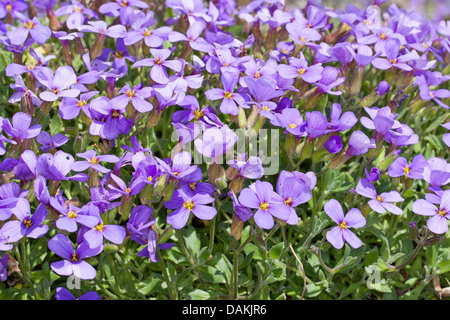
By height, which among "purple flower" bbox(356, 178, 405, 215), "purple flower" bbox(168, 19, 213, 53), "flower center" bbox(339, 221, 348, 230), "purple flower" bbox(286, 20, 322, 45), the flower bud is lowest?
the flower bud

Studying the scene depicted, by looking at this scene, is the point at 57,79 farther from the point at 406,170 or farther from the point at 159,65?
the point at 406,170

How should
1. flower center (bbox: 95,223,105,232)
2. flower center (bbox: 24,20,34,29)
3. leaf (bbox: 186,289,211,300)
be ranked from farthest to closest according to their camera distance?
flower center (bbox: 24,20,34,29)
leaf (bbox: 186,289,211,300)
flower center (bbox: 95,223,105,232)

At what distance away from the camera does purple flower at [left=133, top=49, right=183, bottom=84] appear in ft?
8.04

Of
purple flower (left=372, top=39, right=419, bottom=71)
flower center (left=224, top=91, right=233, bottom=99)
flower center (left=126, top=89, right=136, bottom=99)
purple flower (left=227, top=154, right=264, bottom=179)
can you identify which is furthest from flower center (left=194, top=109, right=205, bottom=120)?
purple flower (left=372, top=39, right=419, bottom=71)

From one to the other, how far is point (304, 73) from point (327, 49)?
355 millimetres

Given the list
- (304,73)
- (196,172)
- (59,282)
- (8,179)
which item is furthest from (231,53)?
(59,282)

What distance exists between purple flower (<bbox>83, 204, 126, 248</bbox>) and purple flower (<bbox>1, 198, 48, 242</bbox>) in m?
0.18

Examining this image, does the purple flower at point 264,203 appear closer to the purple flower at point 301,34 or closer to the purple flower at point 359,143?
the purple flower at point 359,143

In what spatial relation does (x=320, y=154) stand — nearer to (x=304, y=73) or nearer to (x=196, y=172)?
(x=304, y=73)

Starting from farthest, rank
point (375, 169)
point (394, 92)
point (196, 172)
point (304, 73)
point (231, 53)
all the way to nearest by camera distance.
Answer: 1. point (394, 92)
2. point (231, 53)
3. point (304, 73)
4. point (375, 169)
5. point (196, 172)

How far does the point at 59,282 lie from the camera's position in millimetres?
2564

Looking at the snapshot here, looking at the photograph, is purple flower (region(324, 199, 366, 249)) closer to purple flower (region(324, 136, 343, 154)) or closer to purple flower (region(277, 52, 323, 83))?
purple flower (region(324, 136, 343, 154))

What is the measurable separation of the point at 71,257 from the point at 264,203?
81 centimetres

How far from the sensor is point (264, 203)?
205 cm
